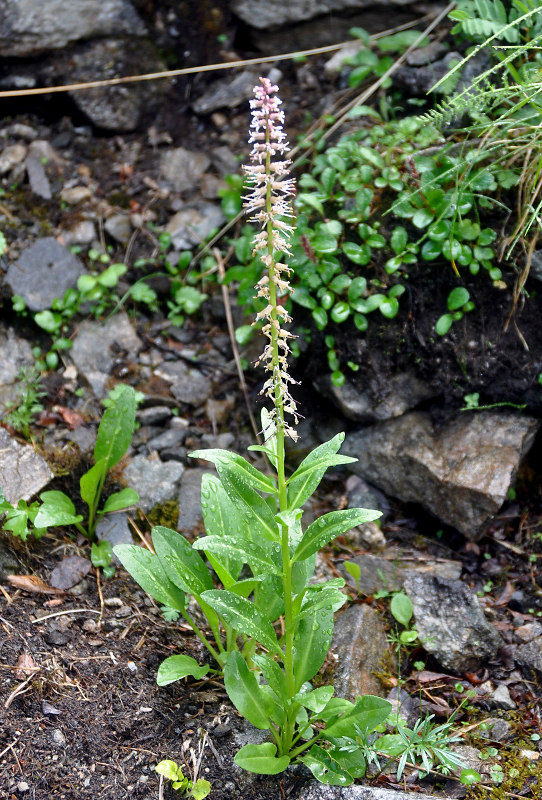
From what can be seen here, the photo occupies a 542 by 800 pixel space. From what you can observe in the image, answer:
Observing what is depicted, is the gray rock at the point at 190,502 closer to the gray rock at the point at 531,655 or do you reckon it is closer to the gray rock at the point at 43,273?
the gray rock at the point at 43,273

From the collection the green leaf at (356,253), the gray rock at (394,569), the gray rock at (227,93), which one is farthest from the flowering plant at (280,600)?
the gray rock at (227,93)

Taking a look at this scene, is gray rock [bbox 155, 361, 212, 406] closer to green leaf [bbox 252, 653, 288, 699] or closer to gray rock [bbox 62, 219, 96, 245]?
gray rock [bbox 62, 219, 96, 245]

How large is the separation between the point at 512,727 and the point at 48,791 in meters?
1.61

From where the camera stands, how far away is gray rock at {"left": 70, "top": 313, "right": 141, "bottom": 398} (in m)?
3.50

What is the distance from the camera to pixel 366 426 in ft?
11.7

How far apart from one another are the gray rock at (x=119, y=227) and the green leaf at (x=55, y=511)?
172 centimetres

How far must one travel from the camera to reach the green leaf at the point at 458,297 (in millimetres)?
3219

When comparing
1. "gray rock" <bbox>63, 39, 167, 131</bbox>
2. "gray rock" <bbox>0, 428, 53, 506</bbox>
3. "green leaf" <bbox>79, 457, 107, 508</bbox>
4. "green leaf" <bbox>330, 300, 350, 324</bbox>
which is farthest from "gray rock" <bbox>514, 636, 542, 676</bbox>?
"gray rock" <bbox>63, 39, 167, 131</bbox>

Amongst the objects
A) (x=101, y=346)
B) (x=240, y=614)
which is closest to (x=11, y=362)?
(x=101, y=346)

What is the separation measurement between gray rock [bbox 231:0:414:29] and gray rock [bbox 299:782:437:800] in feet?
13.7

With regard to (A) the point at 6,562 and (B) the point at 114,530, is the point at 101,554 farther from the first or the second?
(A) the point at 6,562

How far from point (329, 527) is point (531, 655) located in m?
1.29

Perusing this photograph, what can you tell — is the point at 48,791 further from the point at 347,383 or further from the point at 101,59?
the point at 101,59

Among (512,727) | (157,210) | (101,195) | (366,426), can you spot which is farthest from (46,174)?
(512,727)
